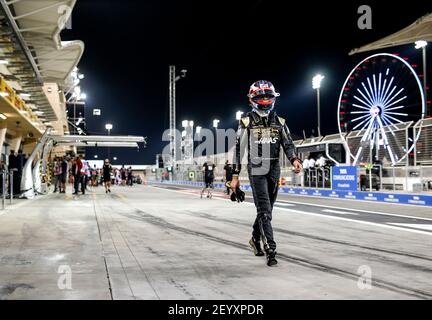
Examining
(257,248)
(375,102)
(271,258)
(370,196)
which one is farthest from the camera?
(375,102)

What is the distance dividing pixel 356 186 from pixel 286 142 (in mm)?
17381

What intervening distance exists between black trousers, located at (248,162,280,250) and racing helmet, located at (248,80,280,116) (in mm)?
713

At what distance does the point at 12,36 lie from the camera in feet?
49.9

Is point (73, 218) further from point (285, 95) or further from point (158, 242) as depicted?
point (285, 95)

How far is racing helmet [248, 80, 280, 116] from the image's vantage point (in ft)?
19.2

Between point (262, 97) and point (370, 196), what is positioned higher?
point (262, 97)

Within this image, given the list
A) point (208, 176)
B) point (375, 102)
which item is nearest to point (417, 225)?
point (208, 176)

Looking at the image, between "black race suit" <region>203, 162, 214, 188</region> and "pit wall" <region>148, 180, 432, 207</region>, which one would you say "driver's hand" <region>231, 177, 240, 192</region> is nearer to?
"pit wall" <region>148, 180, 432, 207</region>

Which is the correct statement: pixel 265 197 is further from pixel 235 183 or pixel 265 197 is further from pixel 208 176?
pixel 208 176

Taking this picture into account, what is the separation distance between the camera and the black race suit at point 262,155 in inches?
224

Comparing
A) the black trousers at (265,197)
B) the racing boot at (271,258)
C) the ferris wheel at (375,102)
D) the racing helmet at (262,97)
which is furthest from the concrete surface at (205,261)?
the ferris wheel at (375,102)

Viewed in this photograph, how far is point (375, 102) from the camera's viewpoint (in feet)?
115

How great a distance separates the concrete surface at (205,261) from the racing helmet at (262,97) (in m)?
1.84

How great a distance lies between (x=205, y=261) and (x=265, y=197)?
1.04 meters
